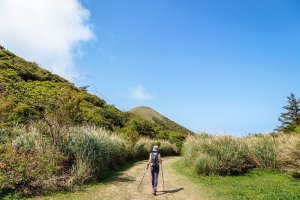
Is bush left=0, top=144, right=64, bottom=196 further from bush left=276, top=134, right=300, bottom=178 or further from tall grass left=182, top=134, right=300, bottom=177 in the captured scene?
bush left=276, top=134, right=300, bottom=178

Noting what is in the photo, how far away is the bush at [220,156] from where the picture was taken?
16.9m

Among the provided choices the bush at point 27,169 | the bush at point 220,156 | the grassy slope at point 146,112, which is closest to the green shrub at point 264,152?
the bush at point 220,156

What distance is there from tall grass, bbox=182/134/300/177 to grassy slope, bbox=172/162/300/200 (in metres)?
0.57

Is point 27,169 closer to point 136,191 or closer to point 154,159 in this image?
point 136,191

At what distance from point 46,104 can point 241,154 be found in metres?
11.1

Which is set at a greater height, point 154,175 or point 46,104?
point 46,104

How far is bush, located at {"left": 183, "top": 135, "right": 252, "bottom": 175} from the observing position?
55.6 ft

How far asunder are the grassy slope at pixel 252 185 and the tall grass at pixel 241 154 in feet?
1.86

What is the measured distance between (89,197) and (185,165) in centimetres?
1054

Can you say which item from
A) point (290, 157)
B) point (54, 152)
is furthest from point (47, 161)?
point (290, 157)

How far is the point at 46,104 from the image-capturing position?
17641 millimetres

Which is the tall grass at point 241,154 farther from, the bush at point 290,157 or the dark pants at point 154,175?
the dark pants at point 154,175

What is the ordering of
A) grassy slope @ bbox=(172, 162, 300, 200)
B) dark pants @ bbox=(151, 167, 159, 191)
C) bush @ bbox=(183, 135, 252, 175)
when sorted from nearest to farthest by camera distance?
grassy slope @ bbox=(172, 162, 300, 200), dark pants @ bbox=(151, 167, 159, 191), bush @ bbox=(183, 135, 252, 175)

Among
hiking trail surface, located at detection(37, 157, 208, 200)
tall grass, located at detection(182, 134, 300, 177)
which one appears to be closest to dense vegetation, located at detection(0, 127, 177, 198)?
hiking trail surface, located at detection(37, 157, 208, 200)
